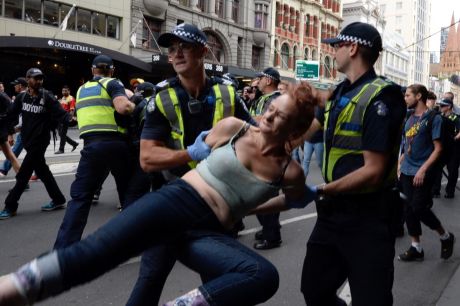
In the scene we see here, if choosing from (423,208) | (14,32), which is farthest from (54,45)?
(423,208)

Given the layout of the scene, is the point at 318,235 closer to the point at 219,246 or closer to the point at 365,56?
the point at 219,246

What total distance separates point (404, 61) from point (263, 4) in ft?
201

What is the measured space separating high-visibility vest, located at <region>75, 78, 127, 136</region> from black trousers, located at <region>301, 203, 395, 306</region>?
287 cm

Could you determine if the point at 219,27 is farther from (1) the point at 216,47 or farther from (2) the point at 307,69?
(2) the point at 307,69

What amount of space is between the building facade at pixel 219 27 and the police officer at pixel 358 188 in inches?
959

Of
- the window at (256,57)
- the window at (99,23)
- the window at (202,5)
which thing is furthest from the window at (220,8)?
the window at (99,23)

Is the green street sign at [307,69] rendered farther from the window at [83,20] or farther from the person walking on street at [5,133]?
the person walking on street at [5,133]

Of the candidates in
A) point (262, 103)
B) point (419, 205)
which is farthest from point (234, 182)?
point (262, 103)

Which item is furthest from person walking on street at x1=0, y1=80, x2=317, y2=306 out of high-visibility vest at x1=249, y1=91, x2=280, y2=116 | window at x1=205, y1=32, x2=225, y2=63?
window at x1=205, y1=32, x2=225, y2=63

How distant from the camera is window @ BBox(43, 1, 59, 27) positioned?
24.8 metres

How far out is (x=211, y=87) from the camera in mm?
3150

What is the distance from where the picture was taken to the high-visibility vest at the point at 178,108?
2984 millimetres

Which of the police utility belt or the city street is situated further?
the city street

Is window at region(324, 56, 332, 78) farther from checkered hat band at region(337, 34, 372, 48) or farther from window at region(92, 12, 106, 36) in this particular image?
checkered hat band at region(337, 34, 372, 48)
